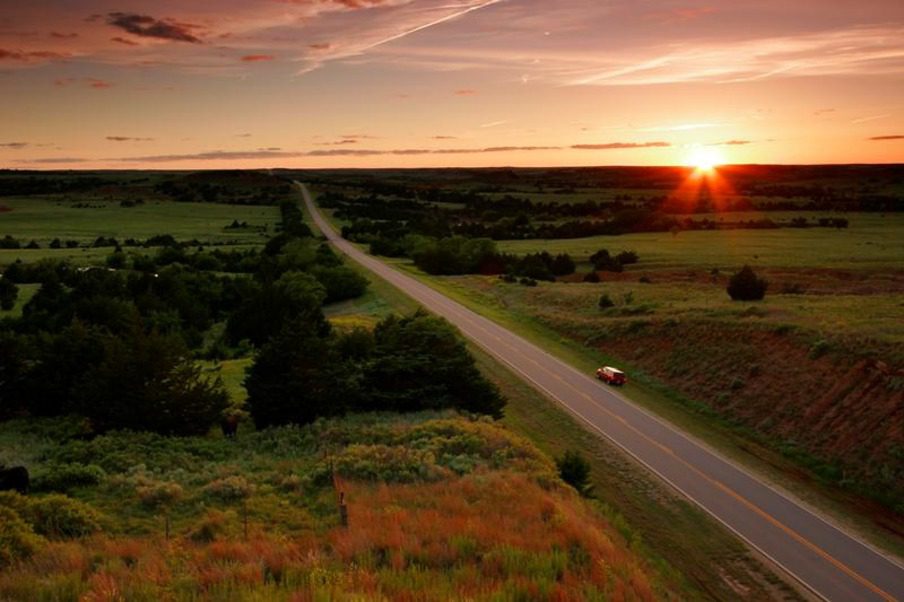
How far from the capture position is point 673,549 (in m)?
20.5

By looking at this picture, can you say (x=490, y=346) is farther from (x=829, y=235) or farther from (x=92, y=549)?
(x=829, y=235)

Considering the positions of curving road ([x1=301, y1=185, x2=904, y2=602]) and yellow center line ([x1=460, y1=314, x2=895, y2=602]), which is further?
curving road ([x1=301, y1=185, x2=904, y2=602])

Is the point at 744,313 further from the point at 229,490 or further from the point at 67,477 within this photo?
the point at 67,477

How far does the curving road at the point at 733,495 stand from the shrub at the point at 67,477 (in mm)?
17670

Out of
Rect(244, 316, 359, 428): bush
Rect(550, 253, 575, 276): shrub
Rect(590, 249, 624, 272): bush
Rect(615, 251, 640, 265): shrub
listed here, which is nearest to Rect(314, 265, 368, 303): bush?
Rect(550, 253, 575, 276): shrub

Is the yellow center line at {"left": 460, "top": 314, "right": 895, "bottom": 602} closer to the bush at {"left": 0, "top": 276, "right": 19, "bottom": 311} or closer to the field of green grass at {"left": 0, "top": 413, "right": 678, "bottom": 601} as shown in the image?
the field of green grass at {"left": 0, "top": 413, "right": 678, "bottom": 601}

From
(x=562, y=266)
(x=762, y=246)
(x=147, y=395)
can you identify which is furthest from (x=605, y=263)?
(x=147, y=395)

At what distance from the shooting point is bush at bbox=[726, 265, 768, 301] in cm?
4781

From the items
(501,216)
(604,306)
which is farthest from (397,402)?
(501,216)

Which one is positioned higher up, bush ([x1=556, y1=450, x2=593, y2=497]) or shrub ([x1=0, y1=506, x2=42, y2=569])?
shrub ([x1=0, y1=506, x2=42, y2=569])

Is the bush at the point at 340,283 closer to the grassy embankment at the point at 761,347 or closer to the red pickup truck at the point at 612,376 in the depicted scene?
the grassy embankment at the point at 761,347

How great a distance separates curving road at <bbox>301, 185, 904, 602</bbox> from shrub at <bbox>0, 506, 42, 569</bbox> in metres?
17.5

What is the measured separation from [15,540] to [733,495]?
2055cm

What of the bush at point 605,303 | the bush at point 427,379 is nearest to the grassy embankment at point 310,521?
the bush at point 427,379
